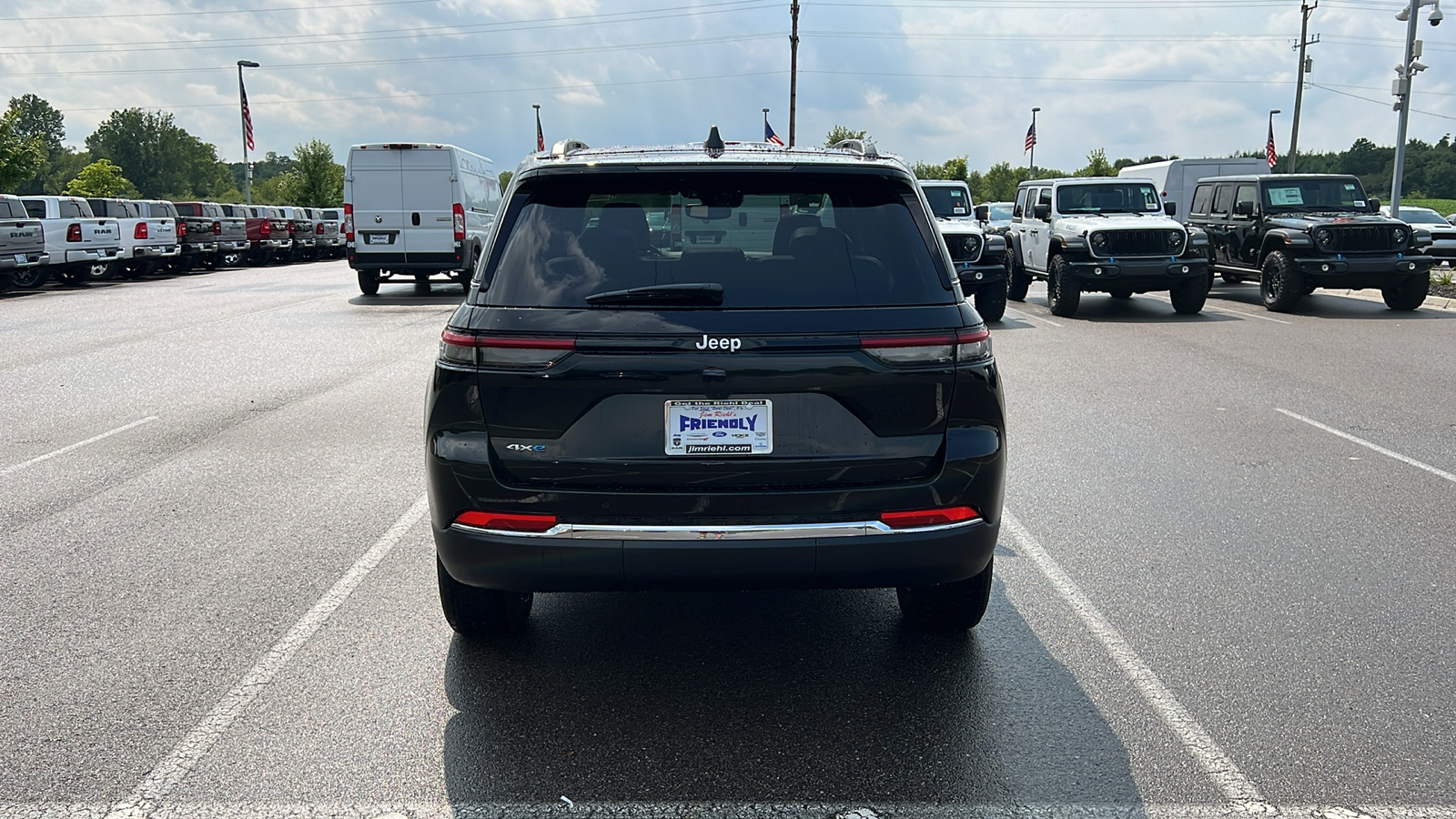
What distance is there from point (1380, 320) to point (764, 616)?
1558 cm

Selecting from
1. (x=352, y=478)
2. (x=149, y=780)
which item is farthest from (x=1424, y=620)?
(x=352, y=478)

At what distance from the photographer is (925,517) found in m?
3.64

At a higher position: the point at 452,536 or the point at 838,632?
the point at 452,536

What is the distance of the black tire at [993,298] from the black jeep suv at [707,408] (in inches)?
519

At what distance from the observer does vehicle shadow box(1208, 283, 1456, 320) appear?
17.7 meters

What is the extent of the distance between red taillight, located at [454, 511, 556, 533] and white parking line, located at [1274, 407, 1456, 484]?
602cm

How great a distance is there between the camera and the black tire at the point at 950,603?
4.23m

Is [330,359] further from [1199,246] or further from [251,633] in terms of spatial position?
[1199,246]

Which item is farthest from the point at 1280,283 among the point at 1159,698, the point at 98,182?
the point at 98,182

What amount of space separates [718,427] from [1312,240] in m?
16.8

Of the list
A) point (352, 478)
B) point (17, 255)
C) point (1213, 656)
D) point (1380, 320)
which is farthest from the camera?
point (17, 255)

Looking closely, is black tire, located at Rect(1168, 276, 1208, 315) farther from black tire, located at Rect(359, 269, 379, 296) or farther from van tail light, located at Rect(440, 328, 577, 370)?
van tail light, located at Rect(440, 328, 577, 370)

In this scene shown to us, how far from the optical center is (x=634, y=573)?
3.57 meters

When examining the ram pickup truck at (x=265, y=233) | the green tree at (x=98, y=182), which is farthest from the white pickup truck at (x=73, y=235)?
the green tree at (x=98, y=182)
